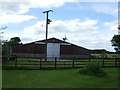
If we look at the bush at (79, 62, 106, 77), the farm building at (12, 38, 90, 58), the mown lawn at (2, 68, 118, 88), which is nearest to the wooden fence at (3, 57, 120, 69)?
the bush at (79, 62, 106, 77)

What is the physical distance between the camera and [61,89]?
19.8 feet

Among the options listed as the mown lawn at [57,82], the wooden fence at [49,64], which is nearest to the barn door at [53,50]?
the wooden fence at [49,64]

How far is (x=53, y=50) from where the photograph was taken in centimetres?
3422

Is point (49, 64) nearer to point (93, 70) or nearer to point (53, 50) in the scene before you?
point (93, 70)

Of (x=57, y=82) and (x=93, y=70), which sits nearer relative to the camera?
(x=57, y=82)

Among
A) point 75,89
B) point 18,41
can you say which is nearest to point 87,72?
point 75,89

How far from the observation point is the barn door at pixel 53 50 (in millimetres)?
33709

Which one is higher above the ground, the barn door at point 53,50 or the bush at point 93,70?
the barn door at point 53,50

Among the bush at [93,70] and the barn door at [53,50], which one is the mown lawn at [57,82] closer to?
the bush at [93,70]

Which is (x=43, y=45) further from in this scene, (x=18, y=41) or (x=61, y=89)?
(x=18, y=41)

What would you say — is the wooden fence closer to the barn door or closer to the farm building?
the barn door

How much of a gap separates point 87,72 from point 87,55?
2861 cm

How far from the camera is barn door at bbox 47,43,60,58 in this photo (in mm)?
33709

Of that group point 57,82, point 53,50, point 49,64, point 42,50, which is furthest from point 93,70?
point 42,50
